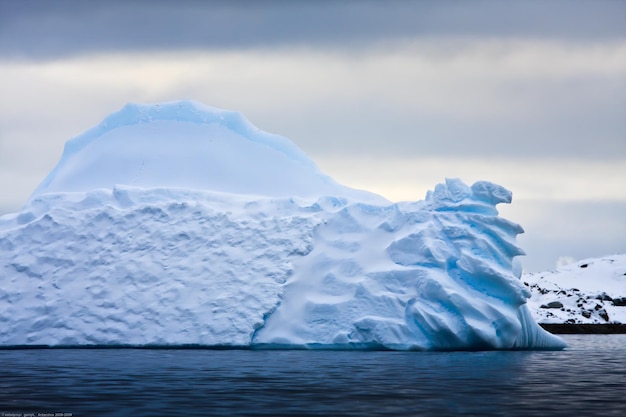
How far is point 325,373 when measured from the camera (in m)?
14.5

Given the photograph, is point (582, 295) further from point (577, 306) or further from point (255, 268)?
point (255, 268)

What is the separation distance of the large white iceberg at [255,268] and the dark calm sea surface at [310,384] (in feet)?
7.24

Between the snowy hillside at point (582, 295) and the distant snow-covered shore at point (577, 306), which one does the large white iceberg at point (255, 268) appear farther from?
the snowy hillside at point (582, 295)

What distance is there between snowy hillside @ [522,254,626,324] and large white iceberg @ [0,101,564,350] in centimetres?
2024

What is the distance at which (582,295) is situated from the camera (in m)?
46.3

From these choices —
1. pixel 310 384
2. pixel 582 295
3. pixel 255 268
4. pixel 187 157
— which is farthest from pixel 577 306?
pixel 310 384

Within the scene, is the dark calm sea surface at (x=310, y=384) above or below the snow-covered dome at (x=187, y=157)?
below

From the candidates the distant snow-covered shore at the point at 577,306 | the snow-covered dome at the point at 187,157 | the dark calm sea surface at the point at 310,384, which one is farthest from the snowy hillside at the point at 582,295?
the dark calm sea surface at the point at 310,384

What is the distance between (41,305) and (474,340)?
10775mm

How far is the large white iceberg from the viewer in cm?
2134

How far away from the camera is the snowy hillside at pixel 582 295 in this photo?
43.3m

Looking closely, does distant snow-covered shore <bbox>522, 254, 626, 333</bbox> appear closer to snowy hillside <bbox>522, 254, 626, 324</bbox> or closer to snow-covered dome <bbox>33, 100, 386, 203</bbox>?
snowy hillside <bbox>522, 254, 626, 324</bbox>

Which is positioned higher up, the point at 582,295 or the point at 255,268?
the point at 582,295

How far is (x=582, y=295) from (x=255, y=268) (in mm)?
27901
